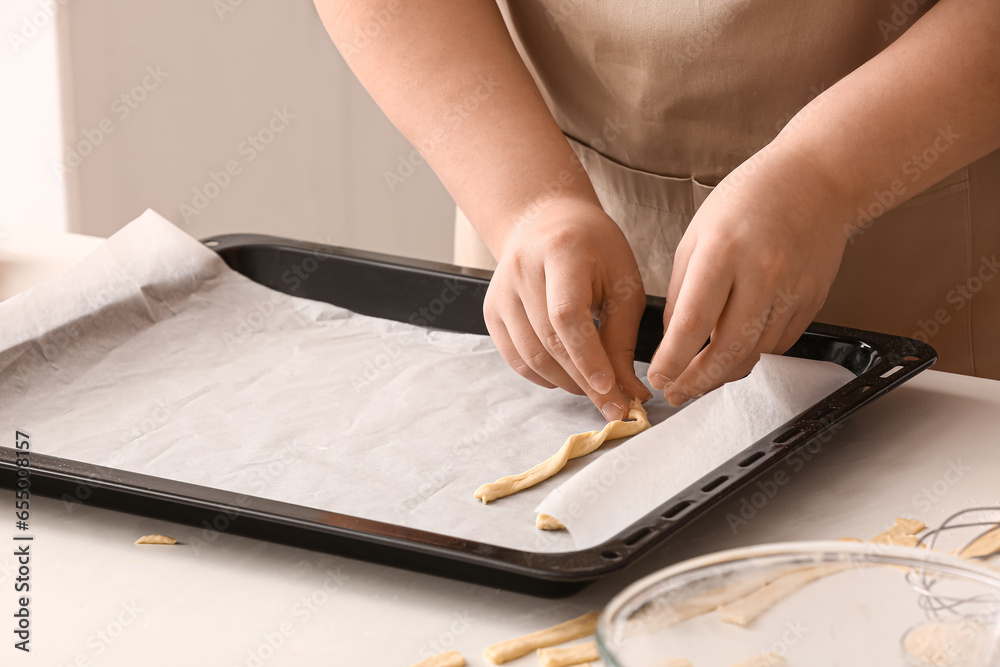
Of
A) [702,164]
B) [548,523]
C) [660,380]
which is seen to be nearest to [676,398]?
[660,380]

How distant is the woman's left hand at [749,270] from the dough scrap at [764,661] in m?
0.33

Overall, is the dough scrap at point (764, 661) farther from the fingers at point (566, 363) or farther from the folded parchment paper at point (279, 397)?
the fingers at point (566, 363)

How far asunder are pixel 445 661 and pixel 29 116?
74.9 inches

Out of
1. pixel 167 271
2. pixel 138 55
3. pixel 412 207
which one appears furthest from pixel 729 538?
pixel 412 207

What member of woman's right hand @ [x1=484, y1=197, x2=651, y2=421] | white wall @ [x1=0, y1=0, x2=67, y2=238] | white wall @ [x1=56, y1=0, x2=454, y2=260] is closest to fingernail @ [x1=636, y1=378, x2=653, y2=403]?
woman's right hand @ [x1=484, y1=197, x2=651, y2=421]

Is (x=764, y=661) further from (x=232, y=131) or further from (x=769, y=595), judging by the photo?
(x=232, y=131)

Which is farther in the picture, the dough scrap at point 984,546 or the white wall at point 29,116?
the white wall at point 29,116

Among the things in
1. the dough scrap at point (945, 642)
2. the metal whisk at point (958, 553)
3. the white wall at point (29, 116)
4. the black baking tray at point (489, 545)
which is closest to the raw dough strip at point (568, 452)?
the black baking tray at point (489, 545)

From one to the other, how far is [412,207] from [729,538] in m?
2.02

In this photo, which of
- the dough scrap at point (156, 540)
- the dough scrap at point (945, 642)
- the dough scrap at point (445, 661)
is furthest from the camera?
the dough scrap at point (156, 540)

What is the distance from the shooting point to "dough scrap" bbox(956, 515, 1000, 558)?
1.62 feet

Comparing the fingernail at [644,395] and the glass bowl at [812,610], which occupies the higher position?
the glass bowl at [812,610]

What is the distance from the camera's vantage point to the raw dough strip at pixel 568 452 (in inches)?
23.4

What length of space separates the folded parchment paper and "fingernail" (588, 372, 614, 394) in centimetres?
4
